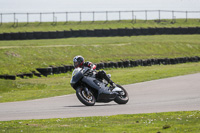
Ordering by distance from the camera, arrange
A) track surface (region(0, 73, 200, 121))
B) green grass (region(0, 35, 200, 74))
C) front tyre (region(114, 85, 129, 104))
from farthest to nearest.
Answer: green grass (region(0, 35, 200, 74)) → front tyre (region(114, 85, 129, 104)) → track surface (region(0, 73, 200, 121))

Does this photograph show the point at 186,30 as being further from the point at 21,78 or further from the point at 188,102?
the point at 188,102

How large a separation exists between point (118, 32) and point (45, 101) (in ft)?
132

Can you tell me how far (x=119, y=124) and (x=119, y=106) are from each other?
379 centimetres

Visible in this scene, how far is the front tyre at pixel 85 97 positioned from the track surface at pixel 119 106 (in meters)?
Result: 0.16

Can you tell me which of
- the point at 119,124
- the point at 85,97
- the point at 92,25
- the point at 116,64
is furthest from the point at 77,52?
the point at 119,124

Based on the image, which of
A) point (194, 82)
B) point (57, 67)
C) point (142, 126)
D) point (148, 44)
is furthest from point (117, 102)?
point (148, 44)

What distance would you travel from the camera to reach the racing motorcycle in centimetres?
1251

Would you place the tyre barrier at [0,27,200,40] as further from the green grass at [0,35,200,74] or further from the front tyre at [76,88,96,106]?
the front tyre at [76,88,96,106]

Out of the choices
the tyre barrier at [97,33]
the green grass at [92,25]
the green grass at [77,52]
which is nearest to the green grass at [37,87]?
the green grass at [77,52]

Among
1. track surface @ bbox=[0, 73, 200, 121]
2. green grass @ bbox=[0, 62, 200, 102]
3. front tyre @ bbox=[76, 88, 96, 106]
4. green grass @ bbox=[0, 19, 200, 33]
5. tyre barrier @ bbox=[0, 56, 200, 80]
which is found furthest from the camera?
green grass @ bbox=[0, 19, 200, 33]

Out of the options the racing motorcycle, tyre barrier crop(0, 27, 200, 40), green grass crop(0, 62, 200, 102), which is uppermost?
the racing motorcycle

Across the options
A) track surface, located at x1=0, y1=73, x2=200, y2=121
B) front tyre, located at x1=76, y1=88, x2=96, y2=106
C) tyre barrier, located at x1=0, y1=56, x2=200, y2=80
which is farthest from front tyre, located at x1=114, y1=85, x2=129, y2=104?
tyre barrier, located at x1=0, y1=56, x2=200, y2=80

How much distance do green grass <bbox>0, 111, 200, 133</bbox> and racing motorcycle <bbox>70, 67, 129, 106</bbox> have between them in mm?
2444

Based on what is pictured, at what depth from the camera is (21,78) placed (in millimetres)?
24078
